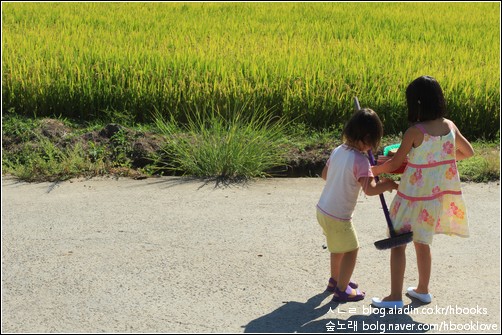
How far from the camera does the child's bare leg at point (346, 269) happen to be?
457 centimetres

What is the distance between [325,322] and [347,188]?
0.65 metres

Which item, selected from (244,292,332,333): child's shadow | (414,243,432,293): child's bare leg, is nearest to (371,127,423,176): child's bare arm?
(414,243,432,293): child's bare leg

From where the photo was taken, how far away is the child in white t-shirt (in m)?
4.41

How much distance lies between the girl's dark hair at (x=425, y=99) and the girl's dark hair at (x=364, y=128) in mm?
197

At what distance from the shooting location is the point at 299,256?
518 cm

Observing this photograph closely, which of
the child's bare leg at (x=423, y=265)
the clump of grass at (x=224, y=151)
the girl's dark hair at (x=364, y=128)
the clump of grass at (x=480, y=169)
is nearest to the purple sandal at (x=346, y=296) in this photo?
the child's bare leg at (x=423, y=265)

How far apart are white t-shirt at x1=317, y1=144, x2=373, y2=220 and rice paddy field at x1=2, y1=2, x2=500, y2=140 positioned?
2.93 meters

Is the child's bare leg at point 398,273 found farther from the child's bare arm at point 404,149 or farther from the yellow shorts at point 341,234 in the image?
the child's bare arm at point 404,149

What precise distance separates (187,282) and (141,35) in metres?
6.64

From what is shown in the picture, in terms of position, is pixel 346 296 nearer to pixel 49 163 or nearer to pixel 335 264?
pixel 335 264

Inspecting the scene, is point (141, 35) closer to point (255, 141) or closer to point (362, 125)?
point (255, 141)

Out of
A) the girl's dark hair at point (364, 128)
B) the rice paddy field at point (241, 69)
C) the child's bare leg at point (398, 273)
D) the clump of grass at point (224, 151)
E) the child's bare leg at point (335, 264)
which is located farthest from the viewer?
the rice paddy field at point (241, 69)

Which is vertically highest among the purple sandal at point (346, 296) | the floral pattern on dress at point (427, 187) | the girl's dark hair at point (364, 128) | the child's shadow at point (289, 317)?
the girl's dark hair at point (364, 128)

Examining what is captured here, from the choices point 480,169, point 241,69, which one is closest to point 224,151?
point 480,169
